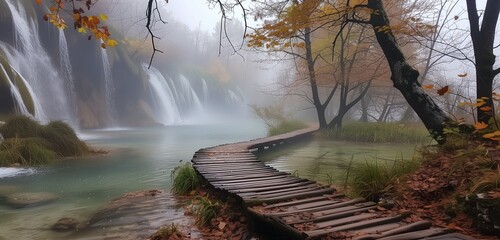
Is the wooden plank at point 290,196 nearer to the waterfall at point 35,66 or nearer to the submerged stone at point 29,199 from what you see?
the submerged stone at point 29,199

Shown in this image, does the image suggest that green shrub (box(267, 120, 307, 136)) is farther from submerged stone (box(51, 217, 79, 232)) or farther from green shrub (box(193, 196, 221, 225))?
submerged stone (box(51, 217, 79, 232))

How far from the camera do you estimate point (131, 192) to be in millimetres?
7242

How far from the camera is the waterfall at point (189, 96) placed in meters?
38.3

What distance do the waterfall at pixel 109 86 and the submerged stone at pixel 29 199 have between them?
2134 cm

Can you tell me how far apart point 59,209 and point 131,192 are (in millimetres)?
1431

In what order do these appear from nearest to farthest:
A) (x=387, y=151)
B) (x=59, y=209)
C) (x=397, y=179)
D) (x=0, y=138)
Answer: (x=397, y=179), (x=59, y=209), (x=0, y=138), (x=387, y=151)

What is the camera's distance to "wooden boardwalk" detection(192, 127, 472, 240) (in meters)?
3.27

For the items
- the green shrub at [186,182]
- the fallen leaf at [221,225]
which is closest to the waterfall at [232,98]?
the green shrub at [186,182]

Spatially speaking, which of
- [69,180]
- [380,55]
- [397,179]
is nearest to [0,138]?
[69,180]

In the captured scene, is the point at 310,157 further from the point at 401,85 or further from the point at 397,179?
the point at 397,179

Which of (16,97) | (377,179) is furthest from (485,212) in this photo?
(16,97)

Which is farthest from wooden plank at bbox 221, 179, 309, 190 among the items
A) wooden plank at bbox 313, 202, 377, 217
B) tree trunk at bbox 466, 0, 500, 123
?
tree trunk at bbox 466, 0, 500, 123

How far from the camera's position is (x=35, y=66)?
783 inches

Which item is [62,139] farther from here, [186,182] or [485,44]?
[485,44]
